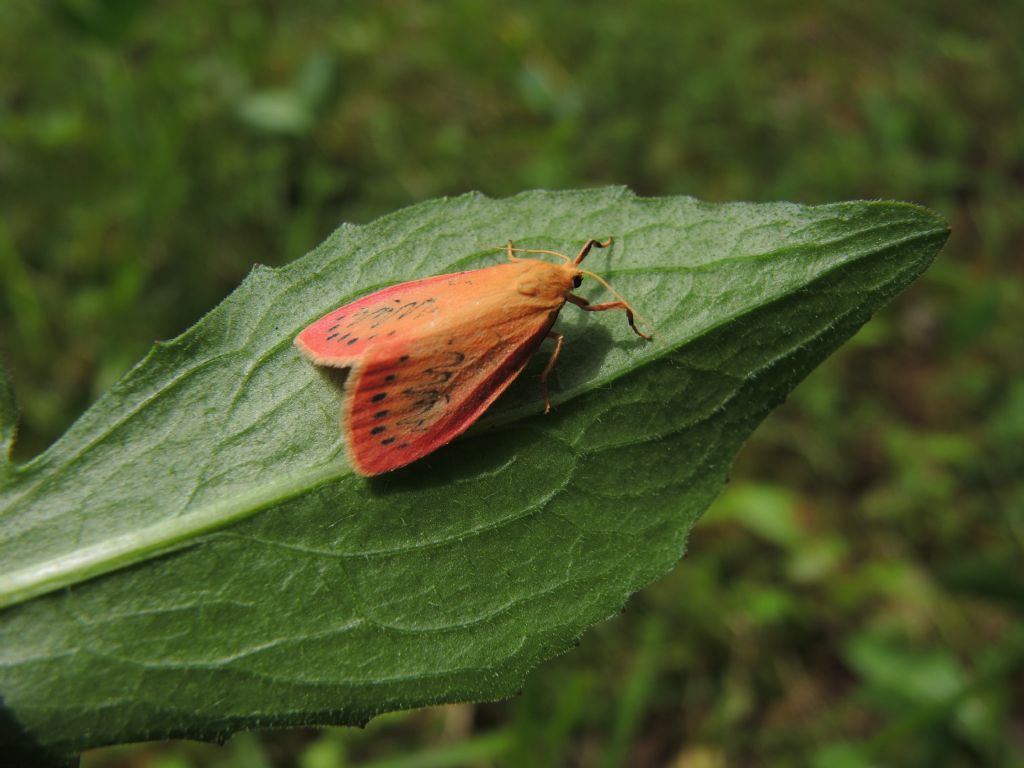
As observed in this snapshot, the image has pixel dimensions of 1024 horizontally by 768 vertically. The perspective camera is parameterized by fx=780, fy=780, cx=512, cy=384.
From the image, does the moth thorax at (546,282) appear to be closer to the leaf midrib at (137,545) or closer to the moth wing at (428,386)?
the moth wing at (428,386)

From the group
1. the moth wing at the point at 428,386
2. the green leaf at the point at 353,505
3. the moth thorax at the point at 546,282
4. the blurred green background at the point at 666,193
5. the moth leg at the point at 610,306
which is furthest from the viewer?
the blurred green background at the point at 666,193

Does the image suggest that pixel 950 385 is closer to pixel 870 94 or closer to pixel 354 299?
pixel 870 94

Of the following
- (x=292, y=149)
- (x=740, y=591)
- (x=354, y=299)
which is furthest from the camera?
(x=292, y=149)

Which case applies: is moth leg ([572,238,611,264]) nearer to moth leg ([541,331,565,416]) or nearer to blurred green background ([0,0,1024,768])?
moth leg ([541,331,565,416])

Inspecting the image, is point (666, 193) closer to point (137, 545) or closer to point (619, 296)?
point (619, 296)

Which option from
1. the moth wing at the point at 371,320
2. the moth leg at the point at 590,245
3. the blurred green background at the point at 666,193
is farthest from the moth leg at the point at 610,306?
the blurred green background at the point at 666,193

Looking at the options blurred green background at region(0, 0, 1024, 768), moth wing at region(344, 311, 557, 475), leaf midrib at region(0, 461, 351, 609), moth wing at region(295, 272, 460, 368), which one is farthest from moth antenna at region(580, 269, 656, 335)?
blurred green background at region(0, 0, 1024, 768)

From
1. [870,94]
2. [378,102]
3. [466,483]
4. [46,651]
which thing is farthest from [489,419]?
[870,94]

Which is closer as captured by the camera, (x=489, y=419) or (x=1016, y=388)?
(x=489, y=419)
